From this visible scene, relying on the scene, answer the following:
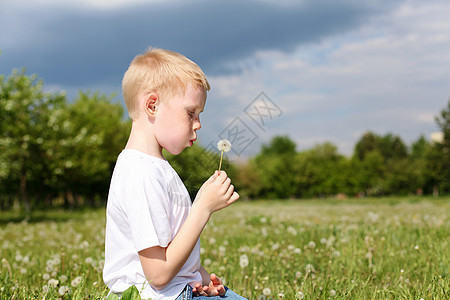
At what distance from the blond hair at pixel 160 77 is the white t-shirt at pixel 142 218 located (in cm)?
35

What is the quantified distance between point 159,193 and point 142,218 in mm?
161

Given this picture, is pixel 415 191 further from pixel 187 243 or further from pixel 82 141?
pixel 187 243

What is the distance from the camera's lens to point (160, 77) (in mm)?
2336

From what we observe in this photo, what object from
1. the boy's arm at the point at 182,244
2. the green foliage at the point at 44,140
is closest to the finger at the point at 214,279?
the boy's arm at the point at 182,244

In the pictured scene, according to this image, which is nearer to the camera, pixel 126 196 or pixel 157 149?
pixel 126 196

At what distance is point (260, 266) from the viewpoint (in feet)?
16.0

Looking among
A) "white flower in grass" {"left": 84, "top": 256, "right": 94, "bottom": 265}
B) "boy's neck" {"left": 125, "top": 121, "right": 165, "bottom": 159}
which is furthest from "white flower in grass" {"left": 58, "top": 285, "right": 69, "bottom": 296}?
"boy's neck" {"left": 125, "top": 121, "right": 165, "bottom": 159}

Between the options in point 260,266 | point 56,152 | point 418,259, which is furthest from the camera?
point 56,152

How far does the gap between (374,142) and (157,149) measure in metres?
92.2

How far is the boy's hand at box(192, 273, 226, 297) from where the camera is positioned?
8.07ft

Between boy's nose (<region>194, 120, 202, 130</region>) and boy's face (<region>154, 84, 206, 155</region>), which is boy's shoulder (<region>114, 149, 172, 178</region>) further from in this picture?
boy's nose (<region>194, 120, 202, 130</region>)

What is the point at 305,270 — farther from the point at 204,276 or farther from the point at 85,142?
the point at 85,142

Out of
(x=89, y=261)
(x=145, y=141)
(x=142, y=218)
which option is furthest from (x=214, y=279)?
(x=89, y=261)

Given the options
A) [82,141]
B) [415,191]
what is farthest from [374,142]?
[82,141]
